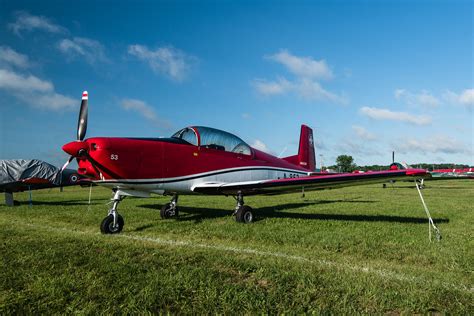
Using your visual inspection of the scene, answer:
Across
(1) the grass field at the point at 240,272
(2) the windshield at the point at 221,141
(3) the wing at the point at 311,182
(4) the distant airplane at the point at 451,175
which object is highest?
(2) the windshield at the point at 221,141

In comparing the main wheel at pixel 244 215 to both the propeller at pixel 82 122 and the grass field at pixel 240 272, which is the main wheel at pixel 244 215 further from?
the propeller at pixel 82 122

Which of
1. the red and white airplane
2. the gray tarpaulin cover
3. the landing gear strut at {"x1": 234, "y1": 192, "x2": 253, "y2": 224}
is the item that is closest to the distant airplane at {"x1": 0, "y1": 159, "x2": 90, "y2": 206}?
the gray tarpaulin cover

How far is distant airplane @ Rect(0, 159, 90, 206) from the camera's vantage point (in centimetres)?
1620

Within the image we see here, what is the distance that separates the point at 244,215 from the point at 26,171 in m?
14.9

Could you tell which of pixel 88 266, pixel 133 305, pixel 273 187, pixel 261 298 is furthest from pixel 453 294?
pixel 273 187

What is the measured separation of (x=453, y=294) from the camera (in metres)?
3.10

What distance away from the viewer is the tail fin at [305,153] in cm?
1430

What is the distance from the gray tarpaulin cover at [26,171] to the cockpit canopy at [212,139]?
1268 cm

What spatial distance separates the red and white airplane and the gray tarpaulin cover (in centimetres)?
1164

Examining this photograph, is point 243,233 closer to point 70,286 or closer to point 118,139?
point 118,139

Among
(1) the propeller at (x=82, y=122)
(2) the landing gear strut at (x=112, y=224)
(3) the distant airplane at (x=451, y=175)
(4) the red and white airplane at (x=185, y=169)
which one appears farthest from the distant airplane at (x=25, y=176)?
(3) the distant airplane at (x=451, y=175)

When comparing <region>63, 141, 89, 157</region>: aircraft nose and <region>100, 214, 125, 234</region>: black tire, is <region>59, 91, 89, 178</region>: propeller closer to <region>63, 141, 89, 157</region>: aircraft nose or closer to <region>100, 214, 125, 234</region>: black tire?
<region>63, 141, 89, 157</region>: aircraft nose

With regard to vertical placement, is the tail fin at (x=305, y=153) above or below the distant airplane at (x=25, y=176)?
above

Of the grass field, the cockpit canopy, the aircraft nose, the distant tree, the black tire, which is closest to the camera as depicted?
the grass field
